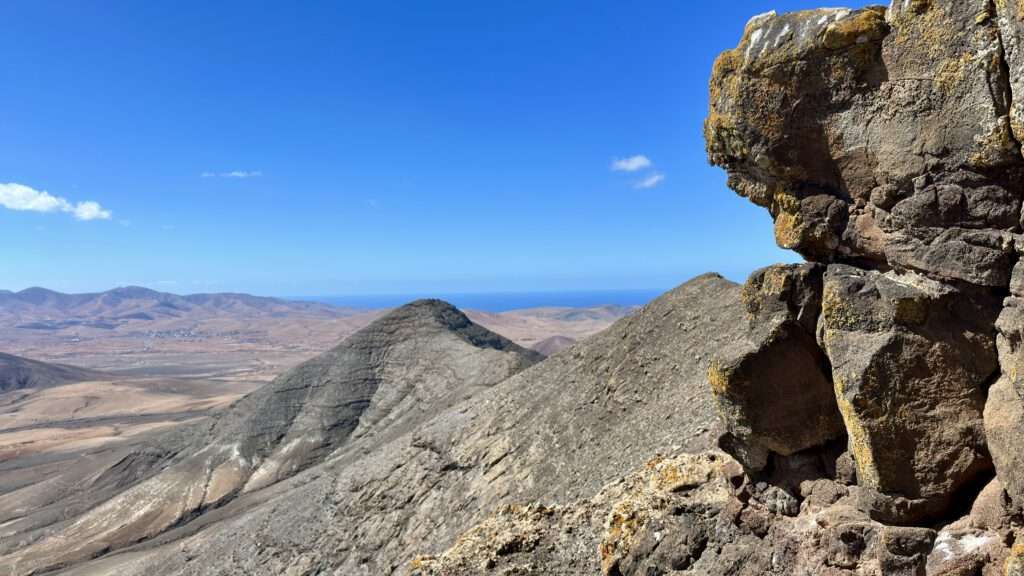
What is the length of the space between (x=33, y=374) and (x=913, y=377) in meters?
178

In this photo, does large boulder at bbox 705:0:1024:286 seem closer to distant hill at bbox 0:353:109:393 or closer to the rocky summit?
the rocky summit

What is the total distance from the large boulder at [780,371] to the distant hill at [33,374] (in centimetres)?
16620

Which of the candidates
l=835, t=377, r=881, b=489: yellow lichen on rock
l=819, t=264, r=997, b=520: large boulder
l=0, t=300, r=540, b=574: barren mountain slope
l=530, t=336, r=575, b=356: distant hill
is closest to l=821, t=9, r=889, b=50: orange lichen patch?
l=819, t=264, r=997, b=520: large boulder

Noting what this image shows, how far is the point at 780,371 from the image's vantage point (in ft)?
28.9

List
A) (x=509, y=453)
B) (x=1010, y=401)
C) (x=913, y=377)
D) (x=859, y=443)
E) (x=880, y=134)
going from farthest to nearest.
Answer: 1. (x=509, y=453)
2. (x=859, y=443)
3. (x=880, y=134)
4. (x=913, y=377)
5. (x=1010, y=401)

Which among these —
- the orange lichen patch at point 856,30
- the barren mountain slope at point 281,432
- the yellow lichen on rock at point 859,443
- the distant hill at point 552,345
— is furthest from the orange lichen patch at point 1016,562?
the distant hill at point 552,345

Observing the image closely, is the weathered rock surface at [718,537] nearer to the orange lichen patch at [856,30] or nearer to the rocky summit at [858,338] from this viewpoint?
the rocky summit at [858,338]

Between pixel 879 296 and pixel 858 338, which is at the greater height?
pixel 879 296

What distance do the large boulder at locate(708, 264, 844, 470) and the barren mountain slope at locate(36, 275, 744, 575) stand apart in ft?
25.9

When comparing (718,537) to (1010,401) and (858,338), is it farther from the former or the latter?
(1010,401)

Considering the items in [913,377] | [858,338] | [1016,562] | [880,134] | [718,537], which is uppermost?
[880,134]

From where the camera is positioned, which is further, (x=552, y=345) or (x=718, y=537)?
(x=552, y=345)

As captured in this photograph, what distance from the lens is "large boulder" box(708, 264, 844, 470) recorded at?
866 cm

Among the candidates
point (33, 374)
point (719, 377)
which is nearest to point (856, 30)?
point (719, 377)
